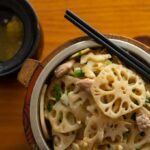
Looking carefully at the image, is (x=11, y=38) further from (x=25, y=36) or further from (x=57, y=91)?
(x=57, y=91)

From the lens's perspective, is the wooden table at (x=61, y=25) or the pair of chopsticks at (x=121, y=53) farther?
the wooden table at (x=61, y=25)

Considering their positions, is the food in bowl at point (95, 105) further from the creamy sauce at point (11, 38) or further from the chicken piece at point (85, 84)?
the creamy sauce at point (11, 38)

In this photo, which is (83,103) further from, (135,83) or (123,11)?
(123,11)

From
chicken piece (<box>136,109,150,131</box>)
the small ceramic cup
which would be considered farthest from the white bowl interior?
chicken piece (<box>136,109,150,131</box>)

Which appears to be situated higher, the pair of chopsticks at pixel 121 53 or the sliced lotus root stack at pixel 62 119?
the pair of chopsticks at pixel 121 53

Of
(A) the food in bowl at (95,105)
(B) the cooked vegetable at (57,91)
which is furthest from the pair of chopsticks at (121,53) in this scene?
(B) the cooked vegetable at (57,91)

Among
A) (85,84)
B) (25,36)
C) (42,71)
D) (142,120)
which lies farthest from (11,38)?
(142,120)

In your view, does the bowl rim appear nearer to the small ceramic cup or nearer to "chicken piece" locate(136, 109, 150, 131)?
the small ceramic cup
